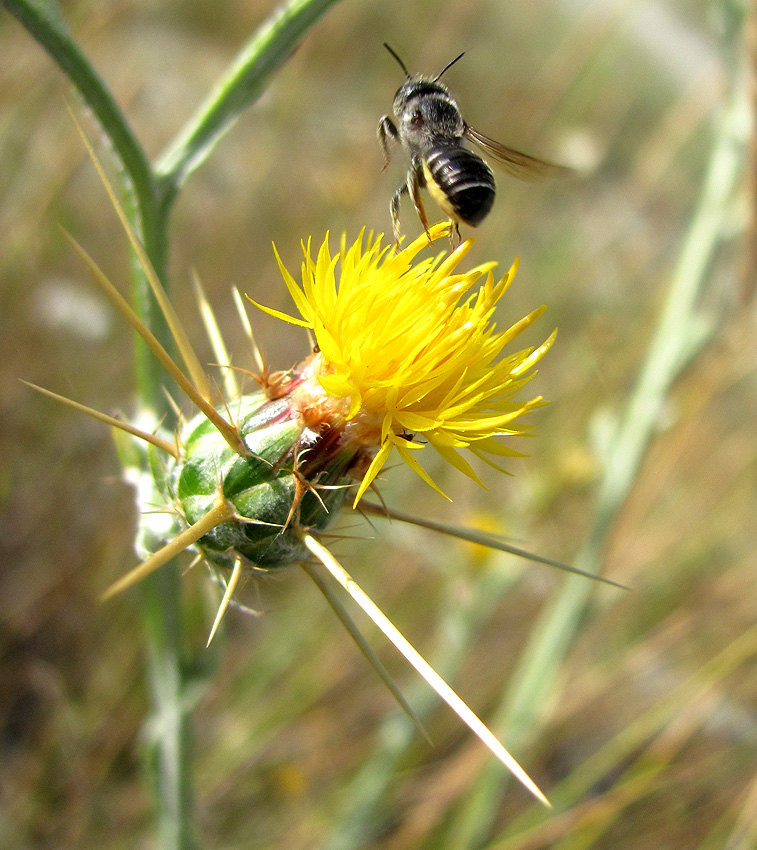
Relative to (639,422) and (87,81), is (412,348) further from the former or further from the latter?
(639,422)

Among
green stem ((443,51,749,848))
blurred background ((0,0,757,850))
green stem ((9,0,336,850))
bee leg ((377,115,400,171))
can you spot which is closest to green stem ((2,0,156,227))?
green stem ((9,0,336,850))

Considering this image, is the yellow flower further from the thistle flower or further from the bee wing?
the bee wing

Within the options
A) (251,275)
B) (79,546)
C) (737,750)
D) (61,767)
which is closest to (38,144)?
(251,275)

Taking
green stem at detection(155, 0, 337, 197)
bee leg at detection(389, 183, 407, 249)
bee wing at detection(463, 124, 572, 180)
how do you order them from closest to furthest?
1. green stem at detection(155, 0, 337, 197)
2. bee leg at detection(389, 183, 407, 249)
3. bee wing at detection(463, 124, 572, 180)

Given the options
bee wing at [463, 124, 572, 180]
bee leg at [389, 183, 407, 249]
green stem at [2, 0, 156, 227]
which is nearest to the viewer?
green stem at [2, 0, 156, 227]

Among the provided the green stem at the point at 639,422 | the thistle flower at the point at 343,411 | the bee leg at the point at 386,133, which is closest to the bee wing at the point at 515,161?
the bee leg at the point at 386,133

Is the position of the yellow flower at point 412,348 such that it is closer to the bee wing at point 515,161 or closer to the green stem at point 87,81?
the green stem at point 87,81
